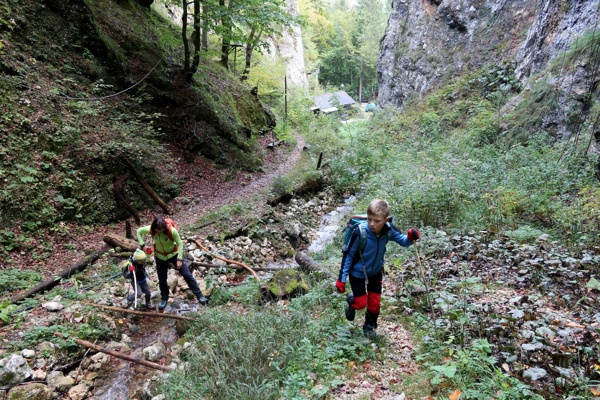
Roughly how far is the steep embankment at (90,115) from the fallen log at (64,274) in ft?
3.92

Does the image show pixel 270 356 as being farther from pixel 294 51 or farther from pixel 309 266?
pixel 294 51

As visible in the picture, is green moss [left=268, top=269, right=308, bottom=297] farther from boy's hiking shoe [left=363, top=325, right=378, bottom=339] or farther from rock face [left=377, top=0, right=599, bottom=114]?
rock face [left=377, top=0, right=599, bottom=114]

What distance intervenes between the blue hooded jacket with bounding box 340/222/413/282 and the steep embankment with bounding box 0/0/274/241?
23.3ft

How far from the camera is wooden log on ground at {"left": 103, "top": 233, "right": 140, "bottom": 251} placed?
7.72m

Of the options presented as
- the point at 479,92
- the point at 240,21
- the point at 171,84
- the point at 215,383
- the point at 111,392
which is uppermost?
the point at 240,21

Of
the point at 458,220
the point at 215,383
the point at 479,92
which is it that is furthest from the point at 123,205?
the point at 479,92

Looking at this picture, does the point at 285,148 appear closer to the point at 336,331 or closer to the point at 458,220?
the point at 458,220

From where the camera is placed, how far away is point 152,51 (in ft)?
42.9

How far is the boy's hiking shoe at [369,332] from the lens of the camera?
3.94 metres

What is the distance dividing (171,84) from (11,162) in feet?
24.0

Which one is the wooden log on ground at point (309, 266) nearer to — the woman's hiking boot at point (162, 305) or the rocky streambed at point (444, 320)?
the rocky streambed at point (444, 320)

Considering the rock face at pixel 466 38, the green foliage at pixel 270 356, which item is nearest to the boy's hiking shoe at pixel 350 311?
the green foliage at pixel 270 356

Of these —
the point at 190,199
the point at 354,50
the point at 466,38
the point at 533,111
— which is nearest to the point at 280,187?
the point at 190,199

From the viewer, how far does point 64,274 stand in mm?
6398
